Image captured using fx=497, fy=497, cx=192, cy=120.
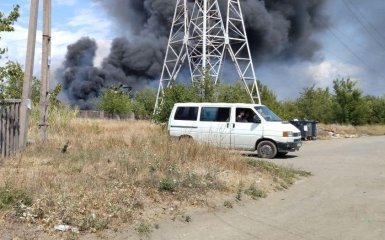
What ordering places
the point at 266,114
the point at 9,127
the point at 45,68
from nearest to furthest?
the point at 9,127, the point at 45,68, the point at 266,114

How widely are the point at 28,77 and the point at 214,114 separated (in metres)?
→ 8.43

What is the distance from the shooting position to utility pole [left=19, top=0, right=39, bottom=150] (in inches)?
481

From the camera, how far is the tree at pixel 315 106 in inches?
2315

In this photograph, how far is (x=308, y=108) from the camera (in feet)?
194

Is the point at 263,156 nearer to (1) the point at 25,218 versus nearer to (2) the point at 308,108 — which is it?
(1) the point at 25,218

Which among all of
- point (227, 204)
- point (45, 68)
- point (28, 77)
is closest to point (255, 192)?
point (227, 204)

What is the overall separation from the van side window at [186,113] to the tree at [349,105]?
43909 millimetres

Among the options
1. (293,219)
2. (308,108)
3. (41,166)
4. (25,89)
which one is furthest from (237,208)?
(308,108)

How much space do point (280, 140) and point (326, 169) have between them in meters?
3.77

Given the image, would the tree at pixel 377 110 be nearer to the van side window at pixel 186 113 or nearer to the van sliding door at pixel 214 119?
the van side window at pixel 186 113

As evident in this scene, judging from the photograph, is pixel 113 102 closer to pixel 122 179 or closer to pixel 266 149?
pixel 266 149

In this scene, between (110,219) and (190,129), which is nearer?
(110,219)

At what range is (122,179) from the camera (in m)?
8.68

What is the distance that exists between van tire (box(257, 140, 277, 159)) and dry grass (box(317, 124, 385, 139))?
22.4 m
